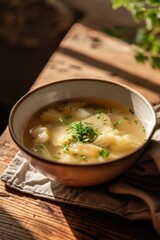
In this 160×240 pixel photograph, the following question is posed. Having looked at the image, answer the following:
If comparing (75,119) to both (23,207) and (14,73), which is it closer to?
(23,207)

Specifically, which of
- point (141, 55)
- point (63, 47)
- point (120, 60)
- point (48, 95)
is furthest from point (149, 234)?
point (63, 47)

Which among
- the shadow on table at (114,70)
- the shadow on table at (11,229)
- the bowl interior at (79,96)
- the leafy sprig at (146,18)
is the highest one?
the leafy sprig at (146,18)

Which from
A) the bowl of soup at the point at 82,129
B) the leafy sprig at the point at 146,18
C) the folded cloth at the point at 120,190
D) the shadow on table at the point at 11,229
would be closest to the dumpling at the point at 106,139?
the bowl of soup at the point at 82,129

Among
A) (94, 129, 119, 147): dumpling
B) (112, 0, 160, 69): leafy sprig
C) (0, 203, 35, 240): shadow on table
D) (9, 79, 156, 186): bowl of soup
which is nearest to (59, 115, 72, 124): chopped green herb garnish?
(9, 79, 156, 186): bowl of soup

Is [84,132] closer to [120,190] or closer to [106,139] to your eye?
[106,139]

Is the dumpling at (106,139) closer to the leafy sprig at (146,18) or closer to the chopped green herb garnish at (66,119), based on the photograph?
the chopped green herb garnish at (66,119)
